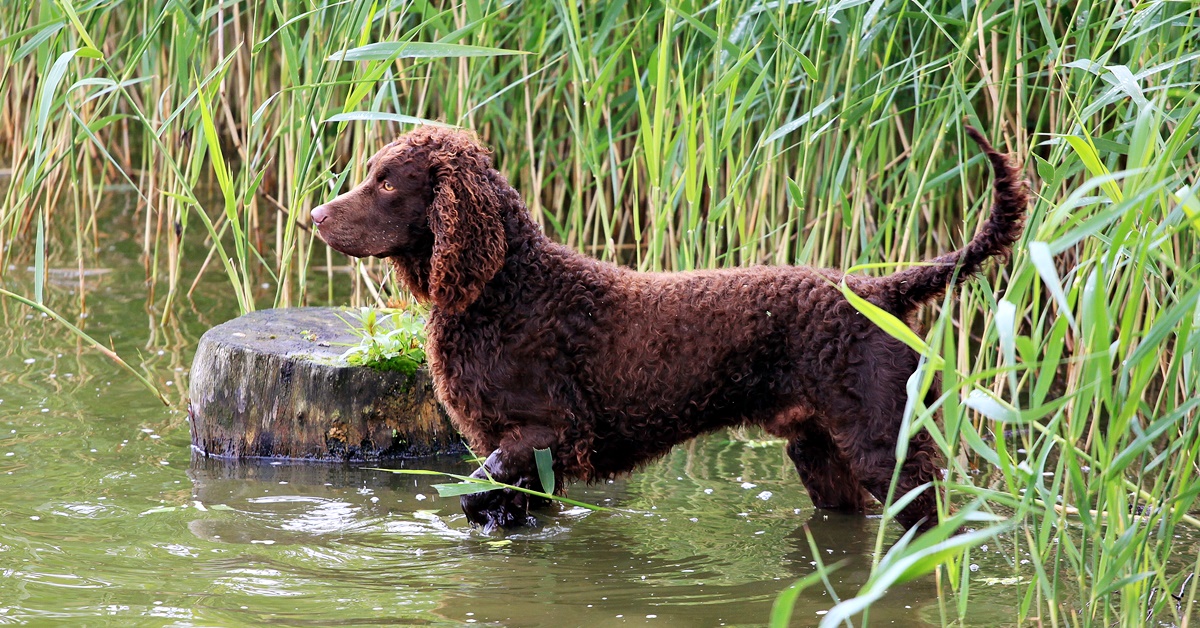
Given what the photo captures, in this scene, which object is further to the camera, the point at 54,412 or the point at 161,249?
the point at 161,249

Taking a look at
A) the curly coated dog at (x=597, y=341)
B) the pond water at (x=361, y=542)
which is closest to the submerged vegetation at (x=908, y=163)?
the curly coated dog at (x=597, y=341)

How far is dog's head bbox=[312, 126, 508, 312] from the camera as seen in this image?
10.8 ft

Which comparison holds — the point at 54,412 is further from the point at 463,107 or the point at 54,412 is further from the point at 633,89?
the point at 633,89

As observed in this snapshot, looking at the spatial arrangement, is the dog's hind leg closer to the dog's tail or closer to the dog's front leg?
the dog's tail

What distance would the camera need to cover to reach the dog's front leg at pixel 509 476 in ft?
11.2

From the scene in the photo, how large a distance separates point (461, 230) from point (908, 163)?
1.58 m

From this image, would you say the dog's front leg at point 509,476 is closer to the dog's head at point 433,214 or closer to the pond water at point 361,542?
the pond water at point 361,542

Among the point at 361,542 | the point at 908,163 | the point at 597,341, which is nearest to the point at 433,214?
the point at 597,341

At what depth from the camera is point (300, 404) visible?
13.6 feet

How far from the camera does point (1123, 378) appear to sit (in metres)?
2.12

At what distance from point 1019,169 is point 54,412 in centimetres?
343

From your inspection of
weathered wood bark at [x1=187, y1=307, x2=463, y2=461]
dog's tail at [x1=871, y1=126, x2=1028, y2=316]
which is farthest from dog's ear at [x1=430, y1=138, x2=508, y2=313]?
dog's tail at [x1=871, y1=126, x2=1028, y2=316]

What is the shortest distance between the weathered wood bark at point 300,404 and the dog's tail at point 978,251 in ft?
5.52

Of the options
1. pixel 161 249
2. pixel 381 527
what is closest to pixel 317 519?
pixel 381 527
